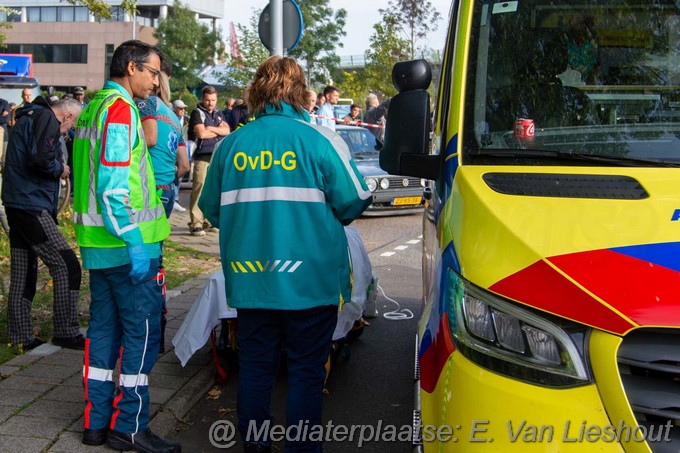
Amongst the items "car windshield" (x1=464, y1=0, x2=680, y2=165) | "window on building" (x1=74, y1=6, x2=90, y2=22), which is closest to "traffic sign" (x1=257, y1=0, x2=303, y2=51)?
"car windshield" (x1=464, y1=0, x2=680, y2=165)

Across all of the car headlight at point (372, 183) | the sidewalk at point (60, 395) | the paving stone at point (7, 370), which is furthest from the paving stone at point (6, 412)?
the car headlight at point (372, 183)

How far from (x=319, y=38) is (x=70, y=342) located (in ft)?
129

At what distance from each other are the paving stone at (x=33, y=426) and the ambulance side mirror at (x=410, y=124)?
239 cm

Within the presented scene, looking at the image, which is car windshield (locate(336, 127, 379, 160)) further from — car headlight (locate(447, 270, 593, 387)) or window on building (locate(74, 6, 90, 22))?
window on building (locate(74, 6, 90, 22))

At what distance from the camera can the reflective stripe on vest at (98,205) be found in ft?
12.8

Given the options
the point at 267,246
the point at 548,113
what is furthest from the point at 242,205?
the point at 548,113

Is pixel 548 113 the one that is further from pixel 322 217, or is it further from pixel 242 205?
pixel 242 205

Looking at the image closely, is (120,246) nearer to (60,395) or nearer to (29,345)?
(60,395)

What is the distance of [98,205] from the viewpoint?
3.91 m

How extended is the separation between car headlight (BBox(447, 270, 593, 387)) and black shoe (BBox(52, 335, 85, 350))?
A: 3.85 metres

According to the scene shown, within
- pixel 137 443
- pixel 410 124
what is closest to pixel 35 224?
pixel 137 443

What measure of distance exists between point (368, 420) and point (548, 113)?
A: 2.31 m

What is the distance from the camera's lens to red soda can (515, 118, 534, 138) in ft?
10.9

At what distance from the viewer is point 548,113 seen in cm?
342
